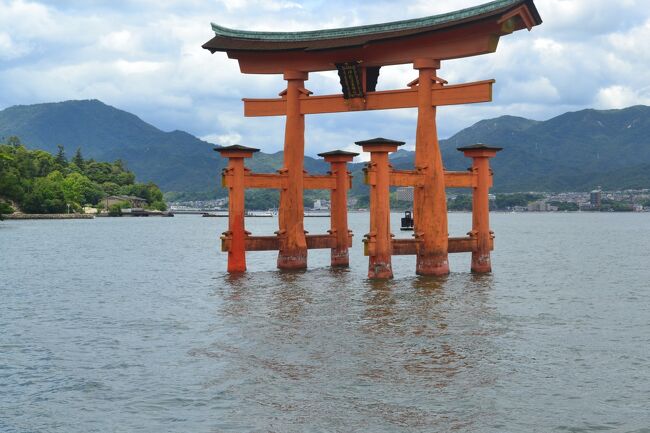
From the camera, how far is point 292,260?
3472 cm

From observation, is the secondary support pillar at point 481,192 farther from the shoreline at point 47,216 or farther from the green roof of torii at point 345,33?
the shoreline at point 47,216

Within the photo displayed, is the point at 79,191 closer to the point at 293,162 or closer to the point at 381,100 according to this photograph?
the point at 293,162

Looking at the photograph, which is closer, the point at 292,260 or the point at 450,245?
the point at 450,245

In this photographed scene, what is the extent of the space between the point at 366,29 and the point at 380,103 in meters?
3.47

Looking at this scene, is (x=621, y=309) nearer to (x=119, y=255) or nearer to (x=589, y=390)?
(x=589, y=390)

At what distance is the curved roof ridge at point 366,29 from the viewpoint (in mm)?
28672

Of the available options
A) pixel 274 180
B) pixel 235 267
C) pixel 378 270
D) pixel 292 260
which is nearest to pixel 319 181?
pixel 274 180

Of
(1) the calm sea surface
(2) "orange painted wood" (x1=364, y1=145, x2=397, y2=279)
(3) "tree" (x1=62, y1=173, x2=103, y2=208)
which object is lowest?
(1) the calm sea surface

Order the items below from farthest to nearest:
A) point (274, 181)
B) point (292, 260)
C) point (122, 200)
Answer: point (122, 200), point (292, 260), point (274, 181)

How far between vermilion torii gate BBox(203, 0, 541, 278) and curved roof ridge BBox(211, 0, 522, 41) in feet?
0.15

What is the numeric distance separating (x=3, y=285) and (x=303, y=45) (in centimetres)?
1738

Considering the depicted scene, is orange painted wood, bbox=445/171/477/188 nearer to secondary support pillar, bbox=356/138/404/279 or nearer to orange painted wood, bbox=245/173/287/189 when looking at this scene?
secondary support pillar, bbox=356/138/404/279

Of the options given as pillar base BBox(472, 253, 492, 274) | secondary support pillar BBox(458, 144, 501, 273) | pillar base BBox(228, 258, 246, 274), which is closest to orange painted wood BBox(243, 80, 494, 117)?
secondary support pillar BBox(458, 144, 501, 273)

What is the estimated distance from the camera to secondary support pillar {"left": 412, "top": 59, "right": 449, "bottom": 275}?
1186 inches
